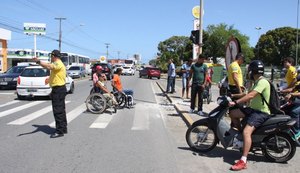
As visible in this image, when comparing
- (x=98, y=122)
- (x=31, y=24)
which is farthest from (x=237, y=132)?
(x=31, y=24)

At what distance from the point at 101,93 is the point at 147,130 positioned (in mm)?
3592

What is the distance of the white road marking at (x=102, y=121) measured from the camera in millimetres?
10305

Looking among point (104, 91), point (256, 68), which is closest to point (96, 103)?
point (104, 91)

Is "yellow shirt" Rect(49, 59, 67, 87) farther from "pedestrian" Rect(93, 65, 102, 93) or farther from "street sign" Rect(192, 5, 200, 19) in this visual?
"street sign" Rect(192, 5, 200, 19)

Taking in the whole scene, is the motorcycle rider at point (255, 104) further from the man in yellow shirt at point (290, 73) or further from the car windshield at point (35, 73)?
the car windshield at point (35, 73)

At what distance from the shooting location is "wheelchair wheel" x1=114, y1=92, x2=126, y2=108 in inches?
548

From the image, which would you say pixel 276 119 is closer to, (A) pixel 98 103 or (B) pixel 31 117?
(A) pixel 98 103

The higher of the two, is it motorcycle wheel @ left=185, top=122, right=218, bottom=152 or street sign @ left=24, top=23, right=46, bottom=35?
street sign @ left=24, top=23, right=46, bottom=35

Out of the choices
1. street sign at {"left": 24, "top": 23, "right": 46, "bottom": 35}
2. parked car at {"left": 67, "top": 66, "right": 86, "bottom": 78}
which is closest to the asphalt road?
parked car at {"left": 67, "top": 66, "right": 86, "bottom": 78}

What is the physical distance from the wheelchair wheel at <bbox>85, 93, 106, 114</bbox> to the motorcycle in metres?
5.74

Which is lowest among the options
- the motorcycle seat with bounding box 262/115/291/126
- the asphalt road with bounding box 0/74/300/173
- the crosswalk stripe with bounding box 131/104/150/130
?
the asphalt road with bounding box 0/74/300/173

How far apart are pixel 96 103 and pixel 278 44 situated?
259 feet

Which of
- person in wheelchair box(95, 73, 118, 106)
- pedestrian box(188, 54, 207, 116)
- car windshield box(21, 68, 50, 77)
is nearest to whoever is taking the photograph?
pedestrian box(188, 54, 207, 116)

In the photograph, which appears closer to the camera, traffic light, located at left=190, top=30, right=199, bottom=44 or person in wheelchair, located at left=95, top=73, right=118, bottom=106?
person in wheelchair, located at left=95, top=73, right=118, bottom=106
